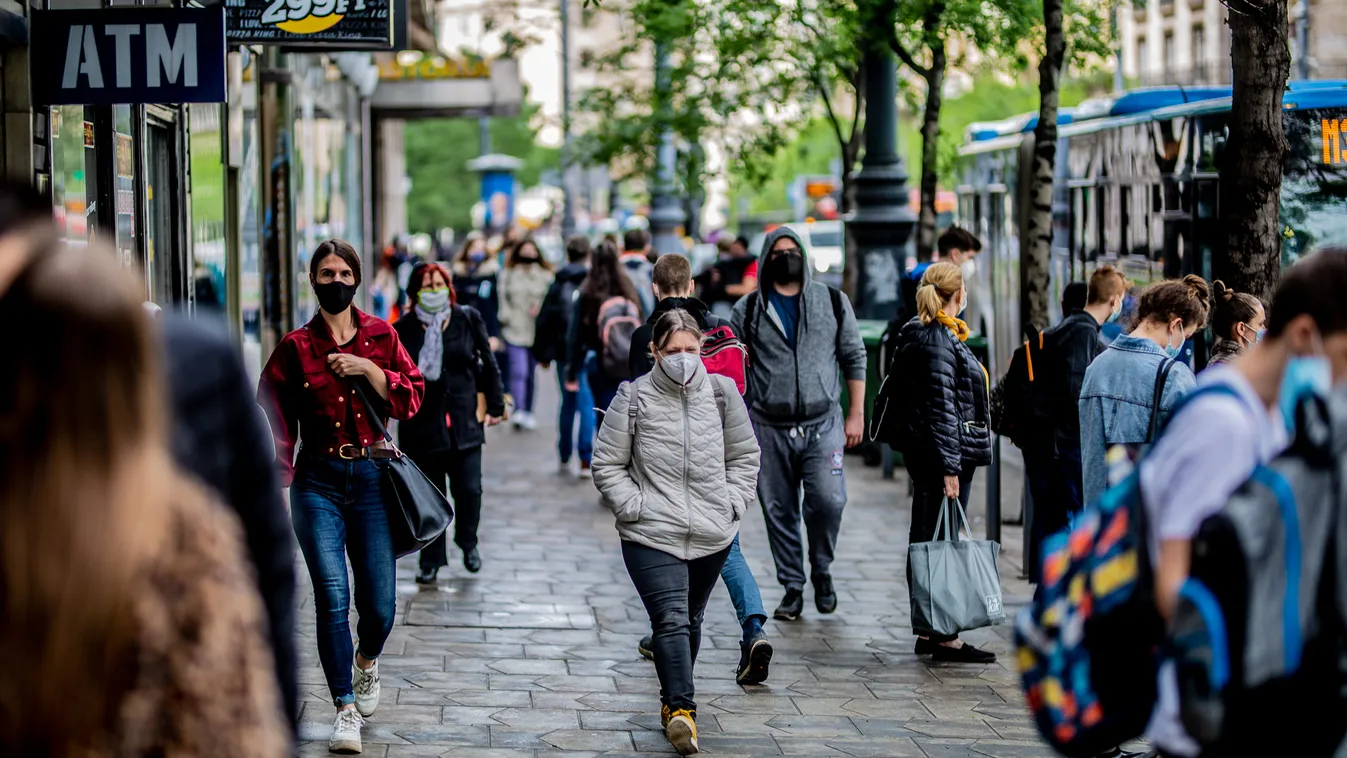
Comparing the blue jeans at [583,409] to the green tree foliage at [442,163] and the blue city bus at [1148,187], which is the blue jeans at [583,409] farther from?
the green tree foliage at [442,163]

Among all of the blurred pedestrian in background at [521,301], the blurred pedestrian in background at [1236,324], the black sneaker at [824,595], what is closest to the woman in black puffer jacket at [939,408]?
the black sneaker at [824,595]

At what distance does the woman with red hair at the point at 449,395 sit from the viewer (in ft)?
29.9

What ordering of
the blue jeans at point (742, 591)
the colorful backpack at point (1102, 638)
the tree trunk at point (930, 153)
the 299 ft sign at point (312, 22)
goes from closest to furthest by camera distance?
1. the colorful backpack at point (1102, 638)
2. the blue jeans at point (742, 591)
3. the 299 ft sign at point (312, 22)
4. the tree trunk at point (930, 153)

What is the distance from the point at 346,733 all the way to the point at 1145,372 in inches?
118

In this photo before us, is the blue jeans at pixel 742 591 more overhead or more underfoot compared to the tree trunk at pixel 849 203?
more underfoot

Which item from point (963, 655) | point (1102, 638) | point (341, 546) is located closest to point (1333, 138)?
point (963, 655)

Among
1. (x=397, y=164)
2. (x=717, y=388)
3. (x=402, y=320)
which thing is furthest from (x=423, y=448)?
(x=397, y=164)

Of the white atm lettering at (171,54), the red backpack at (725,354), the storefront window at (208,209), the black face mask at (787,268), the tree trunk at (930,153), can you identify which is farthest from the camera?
the tree trunk at (930,153)

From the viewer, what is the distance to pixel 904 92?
21.5 m

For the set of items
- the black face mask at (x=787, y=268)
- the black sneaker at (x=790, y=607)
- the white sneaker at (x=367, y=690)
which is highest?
the black face mask at (x=787, y=268)

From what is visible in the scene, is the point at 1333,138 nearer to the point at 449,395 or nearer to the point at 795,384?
the point at 795,384

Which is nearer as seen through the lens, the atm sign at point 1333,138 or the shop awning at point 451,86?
the atm sign at point 1333,138

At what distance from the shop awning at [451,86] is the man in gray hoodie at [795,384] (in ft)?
63.5

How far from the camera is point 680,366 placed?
6.37 metres
